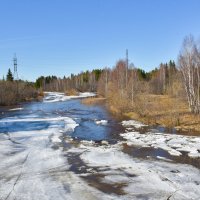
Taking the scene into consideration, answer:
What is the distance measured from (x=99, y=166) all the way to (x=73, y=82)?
139m

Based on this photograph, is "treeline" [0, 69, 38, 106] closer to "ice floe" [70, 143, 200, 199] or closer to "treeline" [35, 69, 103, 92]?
"ice floe" [70, 143, 200, 199]

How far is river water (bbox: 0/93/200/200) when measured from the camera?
10.4 metres

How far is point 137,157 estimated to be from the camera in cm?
1559

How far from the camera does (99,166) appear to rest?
1384cm

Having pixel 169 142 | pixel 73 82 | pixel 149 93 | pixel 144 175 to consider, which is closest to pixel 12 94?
pixel 149 93

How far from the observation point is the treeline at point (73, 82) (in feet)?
438

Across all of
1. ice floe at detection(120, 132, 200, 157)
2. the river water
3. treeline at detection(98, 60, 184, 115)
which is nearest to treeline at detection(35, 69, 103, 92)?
treeline at detection(98, 60, 184, 115)

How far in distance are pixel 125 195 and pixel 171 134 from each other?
12.8m

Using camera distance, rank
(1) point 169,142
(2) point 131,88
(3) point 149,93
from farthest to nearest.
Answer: (3) point 149,93 → (2) point 131,88 → (1) point 169,142

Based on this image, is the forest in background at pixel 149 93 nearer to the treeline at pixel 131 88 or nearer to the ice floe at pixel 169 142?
the treeline at pixel 131 88

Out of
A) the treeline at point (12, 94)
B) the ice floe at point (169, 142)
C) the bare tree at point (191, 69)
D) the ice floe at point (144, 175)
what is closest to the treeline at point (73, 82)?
the treeline at point (12, 94)

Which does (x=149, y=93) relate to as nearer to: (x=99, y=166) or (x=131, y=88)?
(x=131, y=88)

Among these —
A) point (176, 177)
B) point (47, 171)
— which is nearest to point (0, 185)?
point (47, 171)

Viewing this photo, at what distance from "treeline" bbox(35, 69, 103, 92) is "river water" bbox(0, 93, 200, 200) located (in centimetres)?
10758
